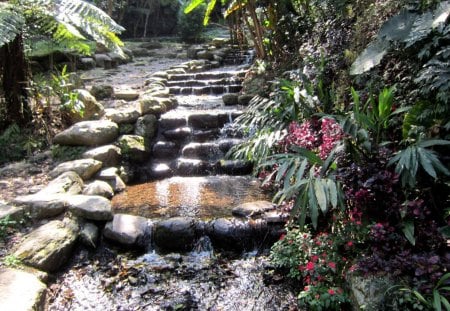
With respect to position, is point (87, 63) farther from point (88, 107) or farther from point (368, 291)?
point (368, 291)

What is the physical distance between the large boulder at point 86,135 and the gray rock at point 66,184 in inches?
33.1

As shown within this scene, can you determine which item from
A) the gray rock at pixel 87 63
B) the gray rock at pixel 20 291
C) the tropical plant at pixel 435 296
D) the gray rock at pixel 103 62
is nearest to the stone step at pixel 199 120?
the gray rock at pixel 20 291

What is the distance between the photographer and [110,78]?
1069 centimetres

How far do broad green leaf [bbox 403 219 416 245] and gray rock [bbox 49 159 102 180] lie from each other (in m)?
4.11

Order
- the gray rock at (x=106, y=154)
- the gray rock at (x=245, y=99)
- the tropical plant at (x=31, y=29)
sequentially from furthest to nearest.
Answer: the gray rock at (x=245, y=99) < the gray rock at (x=106, y=154) < the tropical plant at (x=31, y=29)

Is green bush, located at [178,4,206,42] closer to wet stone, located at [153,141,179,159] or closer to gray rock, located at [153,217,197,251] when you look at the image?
wet stone, located at [153,141,179,159]

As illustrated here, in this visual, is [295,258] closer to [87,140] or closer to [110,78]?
[87,140]

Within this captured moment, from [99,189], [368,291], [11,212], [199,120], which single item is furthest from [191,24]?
[368,291]

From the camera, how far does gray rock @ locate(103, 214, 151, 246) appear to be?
391 centimetres

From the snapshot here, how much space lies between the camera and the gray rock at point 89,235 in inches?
152

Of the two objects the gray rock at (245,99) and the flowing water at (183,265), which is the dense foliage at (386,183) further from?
the gray rock at (245,99)

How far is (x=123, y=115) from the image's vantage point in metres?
6.44

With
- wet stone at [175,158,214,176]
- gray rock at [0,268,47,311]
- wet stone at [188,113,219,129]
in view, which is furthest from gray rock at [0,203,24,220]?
wet stone at [188,113,219,129]

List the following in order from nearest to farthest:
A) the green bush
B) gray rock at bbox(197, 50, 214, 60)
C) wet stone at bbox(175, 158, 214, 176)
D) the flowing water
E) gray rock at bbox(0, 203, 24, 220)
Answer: the flowing water
gray rock at bbox(0, 203, 24, 220)
wet stone at bbox(175, 158, 214, 176)
gray rock at bbox(197, 50, 214, 60)
the green bush
